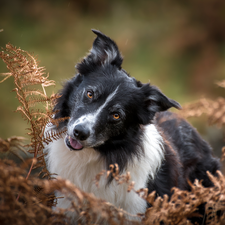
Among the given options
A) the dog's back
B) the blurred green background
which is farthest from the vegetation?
the dog's back

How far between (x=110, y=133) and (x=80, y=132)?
48 centimetres

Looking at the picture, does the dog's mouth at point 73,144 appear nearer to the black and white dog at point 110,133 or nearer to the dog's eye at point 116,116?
the black and white dog at point 110,133

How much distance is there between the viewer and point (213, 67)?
11242mm

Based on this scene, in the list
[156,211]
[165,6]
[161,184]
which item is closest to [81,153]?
[161,184]

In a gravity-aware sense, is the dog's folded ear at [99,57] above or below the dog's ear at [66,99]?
above

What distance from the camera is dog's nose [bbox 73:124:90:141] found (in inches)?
122

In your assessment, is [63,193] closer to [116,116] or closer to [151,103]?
[116,116]

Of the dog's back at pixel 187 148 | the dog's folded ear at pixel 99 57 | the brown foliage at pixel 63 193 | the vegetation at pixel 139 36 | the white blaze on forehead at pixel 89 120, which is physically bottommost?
the brown foliage at pixel 63 193

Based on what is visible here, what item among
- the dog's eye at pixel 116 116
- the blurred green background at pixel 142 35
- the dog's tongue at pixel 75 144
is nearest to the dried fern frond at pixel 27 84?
the dog's tongue at pixel 75 144

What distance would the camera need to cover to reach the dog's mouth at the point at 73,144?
3296mm

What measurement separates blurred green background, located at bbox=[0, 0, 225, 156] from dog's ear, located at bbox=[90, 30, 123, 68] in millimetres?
6457

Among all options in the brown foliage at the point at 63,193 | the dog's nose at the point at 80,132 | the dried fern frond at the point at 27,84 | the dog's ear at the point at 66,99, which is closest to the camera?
the brown foliage at the point at 63,193

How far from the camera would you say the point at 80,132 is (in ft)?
10.2

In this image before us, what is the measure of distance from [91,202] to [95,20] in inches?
401
